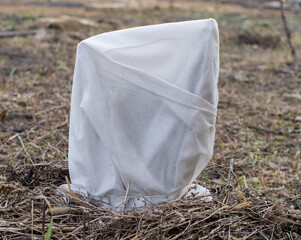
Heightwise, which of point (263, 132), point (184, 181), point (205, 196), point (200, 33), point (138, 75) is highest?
point (200, 33)

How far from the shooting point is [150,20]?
9.49m

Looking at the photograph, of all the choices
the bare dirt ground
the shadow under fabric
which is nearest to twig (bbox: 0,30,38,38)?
the bare dirt ground

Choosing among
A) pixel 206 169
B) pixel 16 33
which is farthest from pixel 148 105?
pixel 16 33

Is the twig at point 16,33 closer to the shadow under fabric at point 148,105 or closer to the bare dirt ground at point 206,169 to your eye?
the bare dirt ground at point 206,169

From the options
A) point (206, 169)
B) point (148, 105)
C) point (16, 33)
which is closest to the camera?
point (148, 105)

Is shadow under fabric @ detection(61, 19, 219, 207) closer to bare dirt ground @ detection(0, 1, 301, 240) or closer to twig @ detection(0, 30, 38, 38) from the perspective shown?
bare dirt ground @ detection(0, 1, 301, 240)

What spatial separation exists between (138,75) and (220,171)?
1.28m

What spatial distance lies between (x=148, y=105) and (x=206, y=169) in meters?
1.09

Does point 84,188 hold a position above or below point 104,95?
below

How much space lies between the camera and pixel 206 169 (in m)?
2.90

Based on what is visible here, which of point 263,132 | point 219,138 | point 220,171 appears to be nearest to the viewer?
point 220,171

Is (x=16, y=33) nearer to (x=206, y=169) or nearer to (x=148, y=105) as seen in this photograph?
(x=206, y=169)

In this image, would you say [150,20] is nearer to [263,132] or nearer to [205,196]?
[263,132]

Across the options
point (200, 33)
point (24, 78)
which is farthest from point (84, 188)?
point (24, 78)
